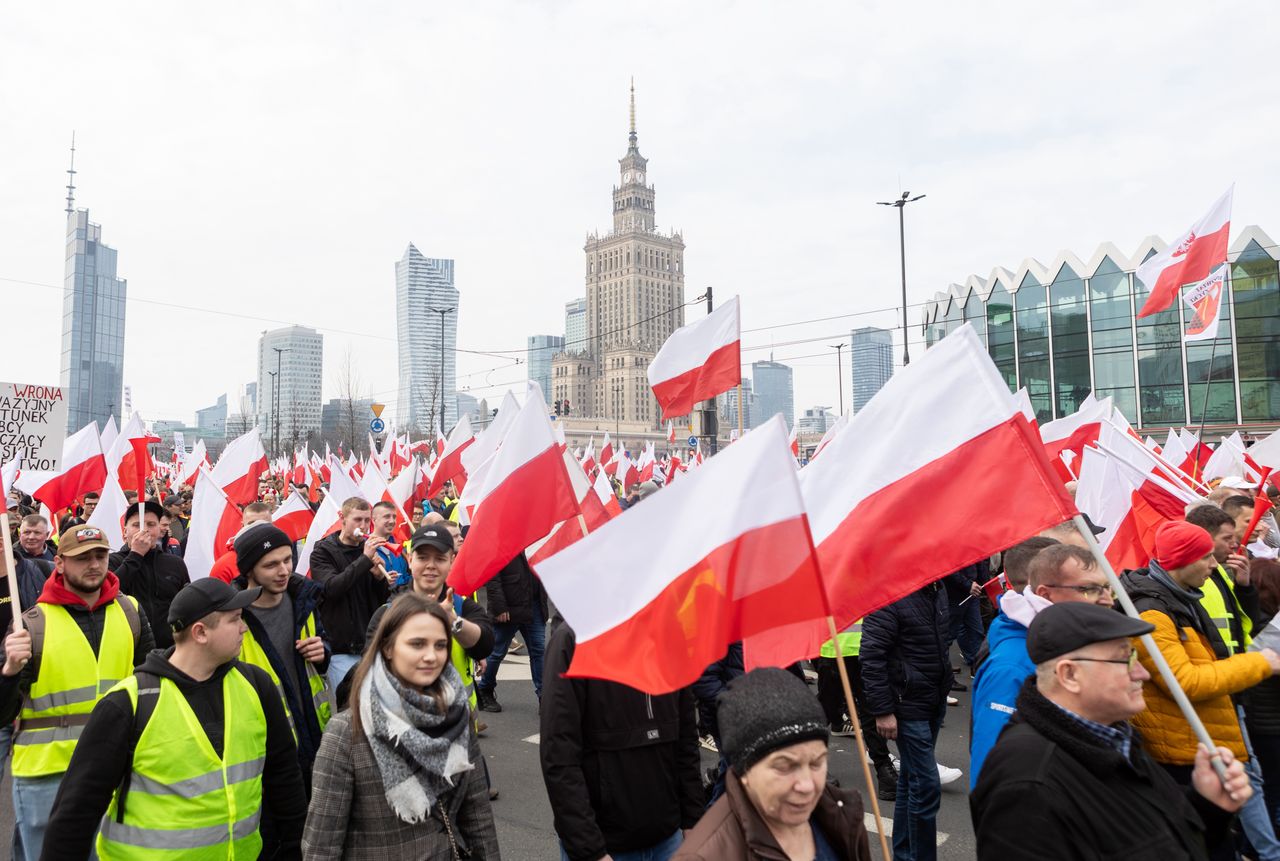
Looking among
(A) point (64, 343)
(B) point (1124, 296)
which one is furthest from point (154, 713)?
(A) point (64, 343)

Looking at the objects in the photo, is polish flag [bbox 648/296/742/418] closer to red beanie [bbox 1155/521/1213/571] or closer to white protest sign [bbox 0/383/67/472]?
red beanie [bbox 1155/521/1213/571]

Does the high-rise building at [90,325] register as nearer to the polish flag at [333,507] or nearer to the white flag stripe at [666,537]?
the polish flag at [333,507]

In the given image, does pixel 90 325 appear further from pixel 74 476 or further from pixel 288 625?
pixel 288 625

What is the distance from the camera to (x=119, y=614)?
4340 millimetres

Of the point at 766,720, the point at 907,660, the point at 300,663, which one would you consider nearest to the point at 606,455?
the point at 907,660

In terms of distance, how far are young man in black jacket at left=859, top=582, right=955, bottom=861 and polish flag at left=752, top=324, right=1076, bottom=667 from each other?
1724 millimetres

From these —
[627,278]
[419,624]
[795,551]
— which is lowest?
[419,624]

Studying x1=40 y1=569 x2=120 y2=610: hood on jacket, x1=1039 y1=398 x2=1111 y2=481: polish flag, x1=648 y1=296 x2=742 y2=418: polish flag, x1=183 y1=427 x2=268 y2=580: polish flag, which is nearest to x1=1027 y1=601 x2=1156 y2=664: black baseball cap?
x1=40 y1=569 x2=120 y2=610: hood on jacket

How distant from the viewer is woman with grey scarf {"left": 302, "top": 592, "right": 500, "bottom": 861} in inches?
110

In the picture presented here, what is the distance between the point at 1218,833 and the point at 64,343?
4914 inches

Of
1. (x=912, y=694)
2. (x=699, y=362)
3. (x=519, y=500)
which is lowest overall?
(x=912, y=694)

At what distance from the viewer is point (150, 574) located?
21.3 ft

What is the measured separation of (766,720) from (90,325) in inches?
4848

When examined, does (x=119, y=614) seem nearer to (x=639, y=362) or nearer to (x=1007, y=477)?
(x=1007, y=477)
